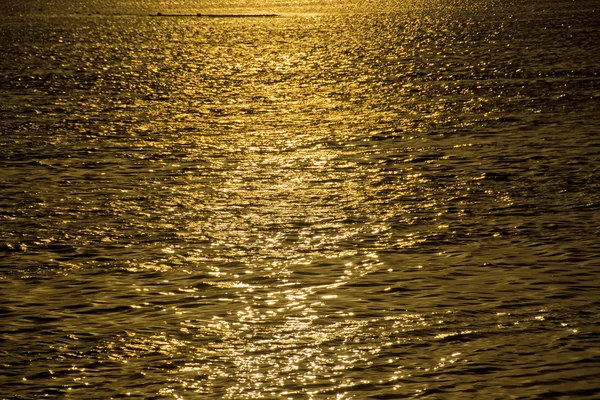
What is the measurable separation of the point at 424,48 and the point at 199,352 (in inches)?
681

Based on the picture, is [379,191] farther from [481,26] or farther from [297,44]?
[481,26]

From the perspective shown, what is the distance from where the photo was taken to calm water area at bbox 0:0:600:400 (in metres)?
6.41

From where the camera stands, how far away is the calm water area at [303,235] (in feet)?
21.0

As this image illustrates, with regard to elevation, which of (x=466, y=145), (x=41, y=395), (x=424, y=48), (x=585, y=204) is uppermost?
(x=424, y=48)

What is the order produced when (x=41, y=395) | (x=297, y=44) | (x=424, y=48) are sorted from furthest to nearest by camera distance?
(x=297, y=44), (x=424, y=48), (x=41, y=395)

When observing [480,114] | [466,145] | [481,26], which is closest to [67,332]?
[466,145]

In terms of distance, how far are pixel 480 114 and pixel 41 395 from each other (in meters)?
9.19

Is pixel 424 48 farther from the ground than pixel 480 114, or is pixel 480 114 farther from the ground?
pixel 424 48

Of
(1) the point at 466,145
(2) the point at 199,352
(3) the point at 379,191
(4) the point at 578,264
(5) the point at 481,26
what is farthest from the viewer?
(5) the point at 481,26

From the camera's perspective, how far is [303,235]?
8922 mm

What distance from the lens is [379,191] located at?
406 inches

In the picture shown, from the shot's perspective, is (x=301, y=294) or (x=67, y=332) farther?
(x=301, y=294)

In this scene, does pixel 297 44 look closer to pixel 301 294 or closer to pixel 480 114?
pixel 480 114

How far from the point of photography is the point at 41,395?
240 inches
